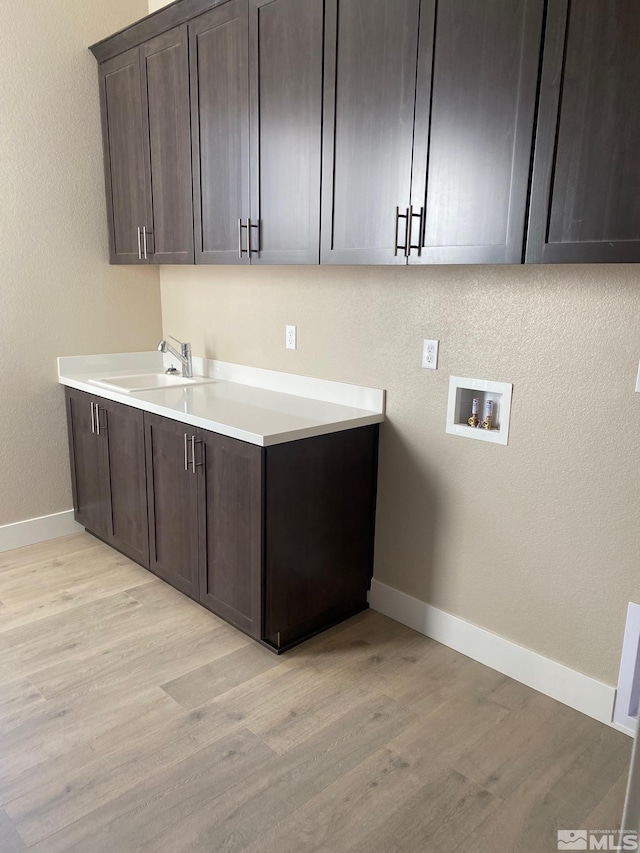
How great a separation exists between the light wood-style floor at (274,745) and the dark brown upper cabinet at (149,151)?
1.76 m

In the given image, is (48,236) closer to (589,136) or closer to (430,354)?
(430,354)

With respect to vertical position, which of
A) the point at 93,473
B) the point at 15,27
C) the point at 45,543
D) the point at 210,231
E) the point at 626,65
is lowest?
the point at 45,543

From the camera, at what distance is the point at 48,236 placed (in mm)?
3250

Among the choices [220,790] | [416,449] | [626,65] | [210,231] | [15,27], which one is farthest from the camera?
[15,27]

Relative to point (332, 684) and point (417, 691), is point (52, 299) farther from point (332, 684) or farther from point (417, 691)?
point (417, 691)

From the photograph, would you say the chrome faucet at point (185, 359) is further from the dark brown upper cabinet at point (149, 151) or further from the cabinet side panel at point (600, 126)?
the cabinet side panel at point (600, 126)

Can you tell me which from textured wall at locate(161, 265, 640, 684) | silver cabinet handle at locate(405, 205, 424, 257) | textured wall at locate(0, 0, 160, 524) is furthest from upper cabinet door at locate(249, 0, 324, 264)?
textured wall at locate(0, 0, 160, 524)

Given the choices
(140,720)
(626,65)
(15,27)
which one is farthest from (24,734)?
(15,27)

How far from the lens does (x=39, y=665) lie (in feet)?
7.66

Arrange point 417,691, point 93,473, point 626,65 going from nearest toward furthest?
point 626,65 → point 417,691 → point 93,473

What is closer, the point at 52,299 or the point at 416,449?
the point at 416,449

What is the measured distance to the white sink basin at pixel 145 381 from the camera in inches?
123

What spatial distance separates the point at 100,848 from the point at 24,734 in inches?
→ 21.7

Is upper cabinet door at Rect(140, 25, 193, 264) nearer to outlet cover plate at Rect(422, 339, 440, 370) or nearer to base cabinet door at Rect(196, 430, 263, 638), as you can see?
base cabinet door at Rect(196, 430, 263, 638)
